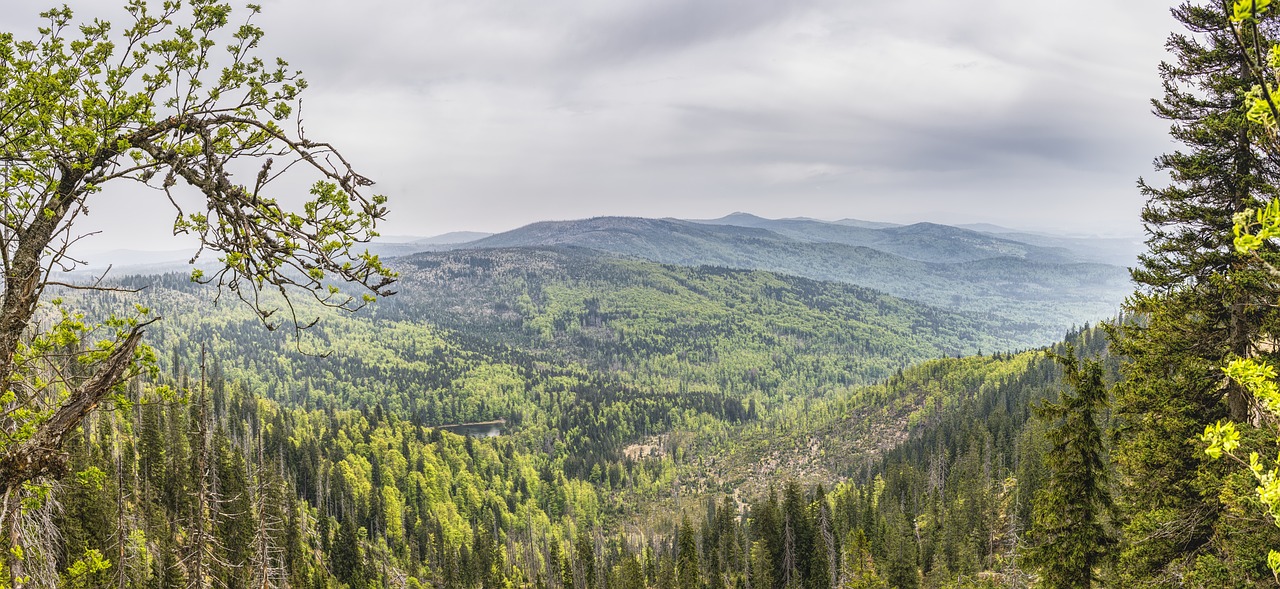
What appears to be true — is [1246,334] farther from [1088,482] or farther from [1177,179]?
[1088,482]

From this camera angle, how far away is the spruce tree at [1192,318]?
1269 cm

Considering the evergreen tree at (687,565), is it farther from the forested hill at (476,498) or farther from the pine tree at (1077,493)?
the pine tree at (1077,493)

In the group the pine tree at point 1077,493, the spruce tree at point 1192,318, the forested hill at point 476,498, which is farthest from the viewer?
the forested hill at point 476,498

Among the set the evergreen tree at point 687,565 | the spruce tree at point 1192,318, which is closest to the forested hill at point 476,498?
the evergreen tree at point 687,565

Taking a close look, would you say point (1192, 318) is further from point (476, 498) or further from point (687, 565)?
point (476, 498)

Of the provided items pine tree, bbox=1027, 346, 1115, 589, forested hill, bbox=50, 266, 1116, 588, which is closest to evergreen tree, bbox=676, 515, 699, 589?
forested hill, bbox=50, 266, 1116, 588

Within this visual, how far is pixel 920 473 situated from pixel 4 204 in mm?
109628

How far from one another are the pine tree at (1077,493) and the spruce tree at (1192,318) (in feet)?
5.50

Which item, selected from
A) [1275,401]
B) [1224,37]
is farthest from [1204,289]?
[1275,401]

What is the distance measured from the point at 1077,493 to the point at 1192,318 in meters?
5.46

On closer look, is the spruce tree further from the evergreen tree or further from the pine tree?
the evergreen tree

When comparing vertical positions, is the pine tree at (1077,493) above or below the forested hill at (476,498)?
above

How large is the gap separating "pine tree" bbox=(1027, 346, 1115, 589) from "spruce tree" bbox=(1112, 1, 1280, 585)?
168 cm

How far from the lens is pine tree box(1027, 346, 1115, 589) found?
16.5 meters
